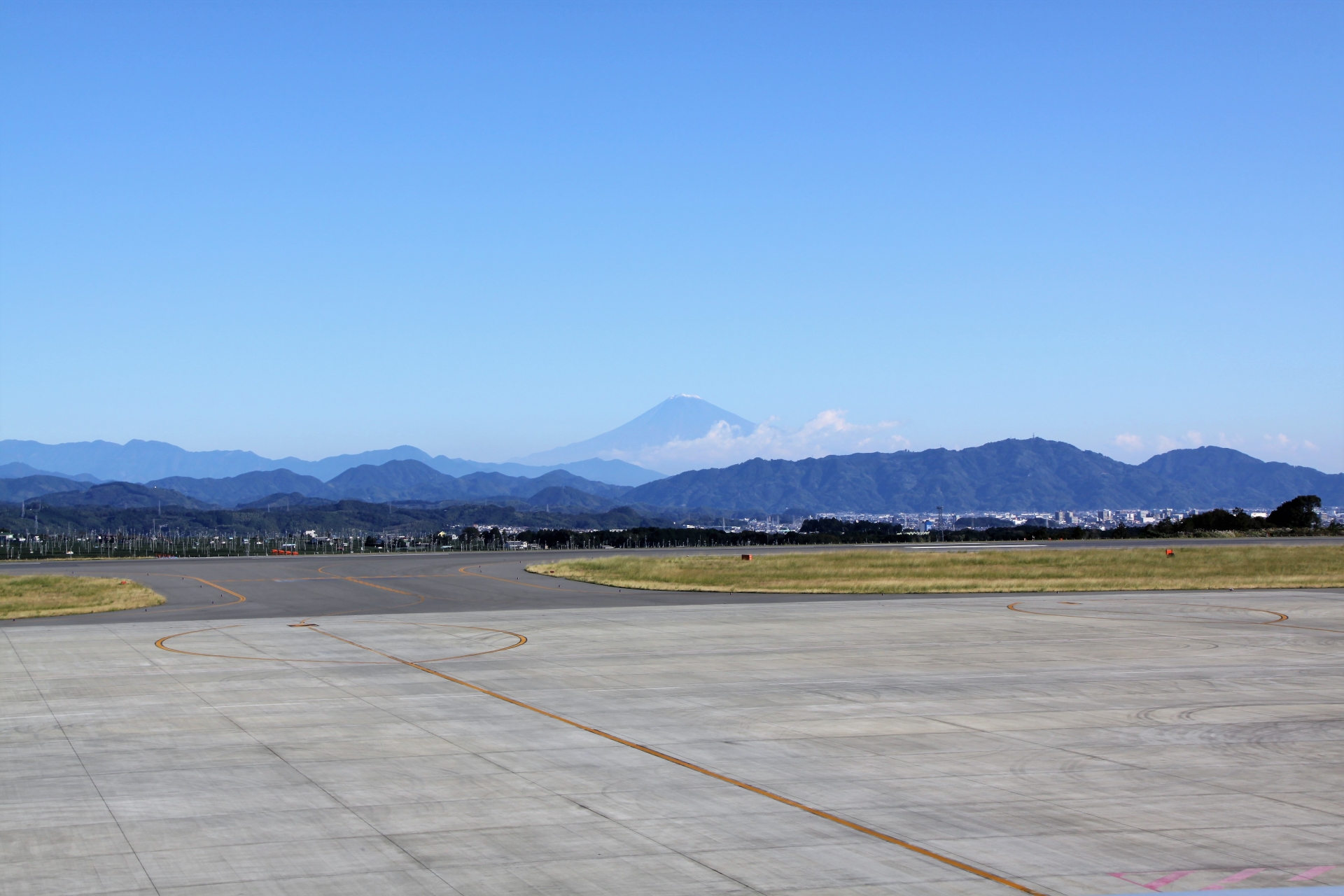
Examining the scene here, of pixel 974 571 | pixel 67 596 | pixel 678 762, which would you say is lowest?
pixel 67 596

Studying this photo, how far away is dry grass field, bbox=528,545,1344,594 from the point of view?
5216 cm

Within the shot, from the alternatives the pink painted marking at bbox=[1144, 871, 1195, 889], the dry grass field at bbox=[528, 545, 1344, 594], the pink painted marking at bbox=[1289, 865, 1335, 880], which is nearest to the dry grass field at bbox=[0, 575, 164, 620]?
the dry grass field at bbox=[528, 545, 1344, 594]

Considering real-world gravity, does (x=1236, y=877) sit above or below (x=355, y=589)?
above

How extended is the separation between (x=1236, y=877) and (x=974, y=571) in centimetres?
5380

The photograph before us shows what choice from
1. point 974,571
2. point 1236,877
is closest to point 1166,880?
point 1236,877

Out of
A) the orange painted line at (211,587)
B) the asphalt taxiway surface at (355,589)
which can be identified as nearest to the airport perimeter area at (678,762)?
the asphalt taxiway surface at (355,589)

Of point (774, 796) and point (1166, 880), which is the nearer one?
point (1166, 880)

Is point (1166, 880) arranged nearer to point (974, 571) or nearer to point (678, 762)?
point (678, 762)

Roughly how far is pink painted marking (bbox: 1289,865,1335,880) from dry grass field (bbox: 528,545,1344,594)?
38555 mm

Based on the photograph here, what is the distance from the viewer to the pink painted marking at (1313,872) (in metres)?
10.1

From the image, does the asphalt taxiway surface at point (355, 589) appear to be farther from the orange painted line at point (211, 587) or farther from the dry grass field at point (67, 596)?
the dry grass field at point (67, 596)

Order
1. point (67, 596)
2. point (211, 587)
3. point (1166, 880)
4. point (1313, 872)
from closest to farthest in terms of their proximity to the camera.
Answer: point (1166, 880), point (1313, 872), point (67, 596), point (211, 587)

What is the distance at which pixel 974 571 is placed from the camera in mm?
Answer: 62719

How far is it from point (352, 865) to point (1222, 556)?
7483 cm
